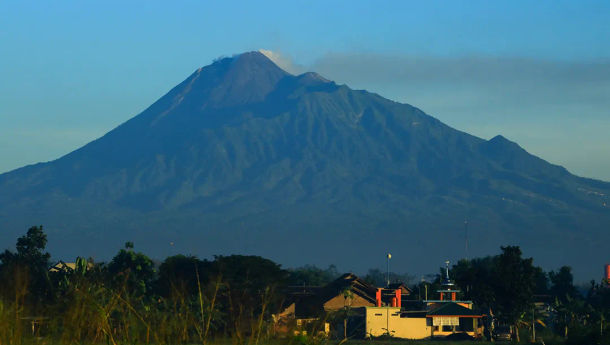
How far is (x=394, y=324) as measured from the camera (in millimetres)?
106062

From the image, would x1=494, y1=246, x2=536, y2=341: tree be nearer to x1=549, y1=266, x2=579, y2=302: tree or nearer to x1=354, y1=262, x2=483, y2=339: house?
x1=354, y1=262, x2=483, y2=339: house

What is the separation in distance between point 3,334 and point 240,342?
248 centimetres

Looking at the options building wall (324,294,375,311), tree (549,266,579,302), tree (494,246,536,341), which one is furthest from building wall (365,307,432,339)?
tree (549,266,579,302)

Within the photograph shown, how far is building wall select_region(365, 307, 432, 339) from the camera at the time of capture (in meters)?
104

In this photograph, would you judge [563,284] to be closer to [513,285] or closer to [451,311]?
[513,285]

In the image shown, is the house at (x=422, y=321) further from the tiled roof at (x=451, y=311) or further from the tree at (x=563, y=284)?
the tree at (x=563, y=284)

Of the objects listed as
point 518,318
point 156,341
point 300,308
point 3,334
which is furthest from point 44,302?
point 518,318

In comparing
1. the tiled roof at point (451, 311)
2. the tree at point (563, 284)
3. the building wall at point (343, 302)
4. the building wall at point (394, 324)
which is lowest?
the building wall at point (394, 324)

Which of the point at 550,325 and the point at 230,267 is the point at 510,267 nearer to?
the point at 550,325

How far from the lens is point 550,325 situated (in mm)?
131125

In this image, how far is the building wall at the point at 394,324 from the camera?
10402cm

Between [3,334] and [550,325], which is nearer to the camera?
[3,334]

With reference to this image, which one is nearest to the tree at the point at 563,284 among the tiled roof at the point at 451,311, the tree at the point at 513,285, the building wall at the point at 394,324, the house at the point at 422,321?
→ the tree at the point at 513,285

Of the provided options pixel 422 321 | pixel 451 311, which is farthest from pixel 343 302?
pixel 451 311
